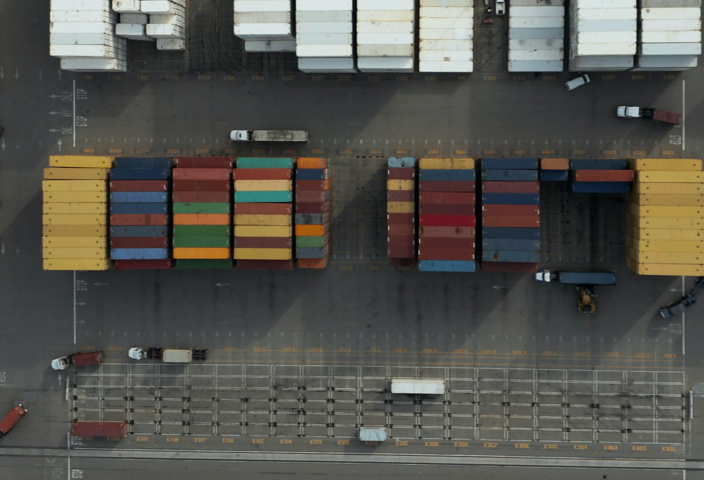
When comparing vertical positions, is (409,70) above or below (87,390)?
above

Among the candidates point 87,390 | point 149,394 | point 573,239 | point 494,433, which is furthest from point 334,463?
point 573,239

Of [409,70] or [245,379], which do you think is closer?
[409,70]

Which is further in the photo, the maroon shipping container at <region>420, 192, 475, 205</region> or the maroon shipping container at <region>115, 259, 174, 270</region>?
the maroon shipping container at <region>115, 259, 174, 270</region>

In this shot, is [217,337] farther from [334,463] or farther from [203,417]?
[334,463]

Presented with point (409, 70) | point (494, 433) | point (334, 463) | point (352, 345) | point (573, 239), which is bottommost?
point (334, 463)

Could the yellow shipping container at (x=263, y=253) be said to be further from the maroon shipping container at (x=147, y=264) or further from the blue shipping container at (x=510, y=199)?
the blue shipping container at (x=510, y=199)

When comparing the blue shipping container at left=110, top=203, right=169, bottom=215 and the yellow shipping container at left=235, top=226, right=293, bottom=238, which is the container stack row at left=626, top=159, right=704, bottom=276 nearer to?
the yellow shipping container at left=235, top=226, right=293, bottom=238

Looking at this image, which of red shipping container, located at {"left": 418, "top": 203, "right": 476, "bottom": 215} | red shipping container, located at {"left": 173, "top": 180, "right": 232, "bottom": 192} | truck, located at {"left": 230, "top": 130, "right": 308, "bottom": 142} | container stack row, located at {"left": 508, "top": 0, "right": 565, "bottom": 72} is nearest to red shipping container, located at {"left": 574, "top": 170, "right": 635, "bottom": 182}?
red shipping container, located at {"left": 418, "top": 203, "right": 476, "bottom": 215}
